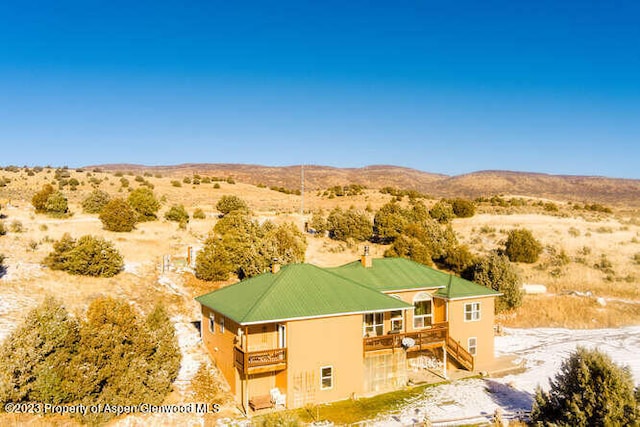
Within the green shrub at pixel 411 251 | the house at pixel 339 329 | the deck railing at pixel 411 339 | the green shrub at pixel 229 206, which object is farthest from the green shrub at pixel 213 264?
the green shrub at pixel 229 206

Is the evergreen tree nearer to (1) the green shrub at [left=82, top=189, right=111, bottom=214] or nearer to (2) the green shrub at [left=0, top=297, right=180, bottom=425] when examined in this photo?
(2) the green shrub at [left=0, top=297, right=180, bottom=425]

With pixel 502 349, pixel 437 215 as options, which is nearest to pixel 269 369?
pixel 502 349

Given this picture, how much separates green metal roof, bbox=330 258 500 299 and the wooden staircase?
2.06m

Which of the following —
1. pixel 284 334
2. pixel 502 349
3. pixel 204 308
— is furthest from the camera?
pixel 502 349

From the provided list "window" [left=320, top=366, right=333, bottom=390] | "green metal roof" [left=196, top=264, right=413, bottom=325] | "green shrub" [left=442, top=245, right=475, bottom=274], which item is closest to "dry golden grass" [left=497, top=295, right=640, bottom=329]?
"green shrub" [left=442, top=245, right=475, bottom=274]

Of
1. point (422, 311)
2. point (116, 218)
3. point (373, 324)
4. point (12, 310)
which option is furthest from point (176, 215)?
point (373, 324)

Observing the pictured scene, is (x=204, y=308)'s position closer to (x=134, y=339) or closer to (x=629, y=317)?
(x=134, y=339)

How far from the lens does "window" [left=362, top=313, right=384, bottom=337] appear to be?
63.2 ft

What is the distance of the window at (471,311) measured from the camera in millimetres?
21484

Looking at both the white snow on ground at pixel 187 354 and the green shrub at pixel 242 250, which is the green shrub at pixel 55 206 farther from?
the white snow on ground at pixel 187 354

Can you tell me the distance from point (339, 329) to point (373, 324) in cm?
243

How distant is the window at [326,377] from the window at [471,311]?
7398 mm

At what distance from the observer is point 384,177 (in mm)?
139625

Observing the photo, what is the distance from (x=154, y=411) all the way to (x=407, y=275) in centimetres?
1179
